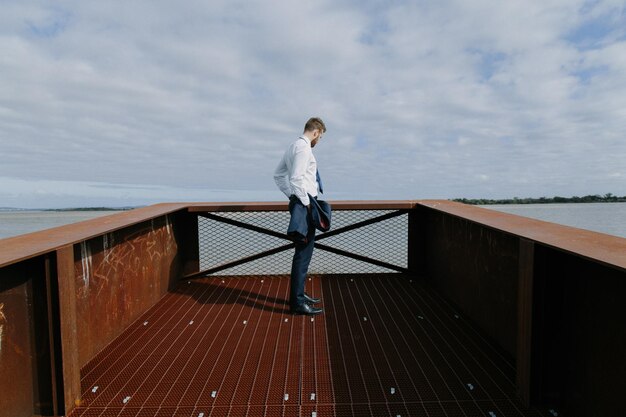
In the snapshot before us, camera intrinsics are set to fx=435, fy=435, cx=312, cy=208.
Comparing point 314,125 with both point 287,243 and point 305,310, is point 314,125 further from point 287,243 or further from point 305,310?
point 287,243

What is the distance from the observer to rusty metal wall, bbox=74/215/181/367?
2449 mm

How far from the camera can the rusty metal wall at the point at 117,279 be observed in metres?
2.45

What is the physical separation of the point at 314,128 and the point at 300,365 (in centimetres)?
173

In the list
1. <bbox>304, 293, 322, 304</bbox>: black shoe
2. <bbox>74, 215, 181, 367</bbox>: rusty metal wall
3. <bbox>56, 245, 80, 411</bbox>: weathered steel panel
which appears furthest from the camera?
<bbox>304, 293, 322, 304</bbox>: black shoe

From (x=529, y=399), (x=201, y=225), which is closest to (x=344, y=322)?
(x=529, y=399)

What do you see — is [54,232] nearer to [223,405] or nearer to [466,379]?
[223,405]

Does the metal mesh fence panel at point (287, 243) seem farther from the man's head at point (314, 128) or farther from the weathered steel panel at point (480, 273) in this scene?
the man's head at point (314, 128)

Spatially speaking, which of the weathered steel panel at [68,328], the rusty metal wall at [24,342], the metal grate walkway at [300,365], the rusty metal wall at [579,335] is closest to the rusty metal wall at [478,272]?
the metal grate walkway at [300,365]

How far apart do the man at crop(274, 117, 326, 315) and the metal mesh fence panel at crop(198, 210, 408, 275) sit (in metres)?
1.24

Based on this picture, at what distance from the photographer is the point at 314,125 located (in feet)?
10.9

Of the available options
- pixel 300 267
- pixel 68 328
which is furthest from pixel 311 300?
pixel 68 328

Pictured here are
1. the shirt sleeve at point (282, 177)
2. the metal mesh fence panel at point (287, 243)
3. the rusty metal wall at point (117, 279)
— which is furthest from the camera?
the metal mesh fence panel at point (287, 243)

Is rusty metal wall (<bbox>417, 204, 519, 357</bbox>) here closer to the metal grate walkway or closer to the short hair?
Result: the metal grate walkway

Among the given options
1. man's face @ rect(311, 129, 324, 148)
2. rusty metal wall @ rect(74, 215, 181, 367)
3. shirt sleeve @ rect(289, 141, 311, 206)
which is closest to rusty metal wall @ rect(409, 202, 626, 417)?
shirt sleeve @ rect(289, 141, 311, 206)
